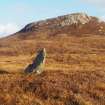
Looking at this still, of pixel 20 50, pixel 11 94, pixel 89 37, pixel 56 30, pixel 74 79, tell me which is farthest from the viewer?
pixel 56 30

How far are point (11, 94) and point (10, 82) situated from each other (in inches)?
97.9

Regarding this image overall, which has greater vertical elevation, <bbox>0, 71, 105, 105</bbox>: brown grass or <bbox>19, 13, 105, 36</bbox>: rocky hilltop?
<bbox>19, 13, 105, 36</bbox>: rocky hilltop

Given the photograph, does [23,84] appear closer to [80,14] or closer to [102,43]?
[102,43]

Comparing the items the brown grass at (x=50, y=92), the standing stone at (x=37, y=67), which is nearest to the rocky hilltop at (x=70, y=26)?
the standing stone at (x=37, y=67)

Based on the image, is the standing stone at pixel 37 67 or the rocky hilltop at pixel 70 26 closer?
the standing stone at pixel 37 67

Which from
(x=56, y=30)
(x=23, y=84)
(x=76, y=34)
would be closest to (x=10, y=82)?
(x=23, y=84)

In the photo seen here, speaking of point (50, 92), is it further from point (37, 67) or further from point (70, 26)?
point (70, 26)

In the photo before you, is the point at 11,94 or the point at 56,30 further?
the point at 56,30

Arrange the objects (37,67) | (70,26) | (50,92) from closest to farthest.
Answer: (50,92), (37,67), (70,26)

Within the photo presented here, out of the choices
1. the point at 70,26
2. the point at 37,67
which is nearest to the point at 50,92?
the point at 37,67

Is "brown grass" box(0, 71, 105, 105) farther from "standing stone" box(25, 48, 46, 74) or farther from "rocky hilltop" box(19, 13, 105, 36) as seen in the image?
"rocky hilltop" box(19, 13, 105, 36)

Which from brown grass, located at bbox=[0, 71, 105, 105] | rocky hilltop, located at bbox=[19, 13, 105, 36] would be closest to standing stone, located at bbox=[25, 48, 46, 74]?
Result: brown grass, located at bbox=[0, 71, 105, 105]

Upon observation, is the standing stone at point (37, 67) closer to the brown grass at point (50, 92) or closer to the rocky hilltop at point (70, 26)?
the brown grass at point (50, 92)

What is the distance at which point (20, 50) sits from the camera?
319ft
